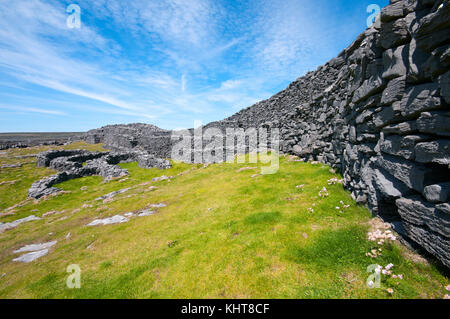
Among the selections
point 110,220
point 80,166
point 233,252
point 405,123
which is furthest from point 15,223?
point 405,123

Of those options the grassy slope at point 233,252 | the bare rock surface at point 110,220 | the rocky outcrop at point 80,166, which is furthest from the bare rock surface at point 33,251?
the rocky outcrop at point 80,166

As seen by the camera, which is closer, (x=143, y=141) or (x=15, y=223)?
(x=15, y=223)

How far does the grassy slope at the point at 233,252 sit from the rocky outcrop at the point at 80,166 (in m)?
13.6

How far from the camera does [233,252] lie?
6.99 meters

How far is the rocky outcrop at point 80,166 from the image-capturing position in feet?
81.7

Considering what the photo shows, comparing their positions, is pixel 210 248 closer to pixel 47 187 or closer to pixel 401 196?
pixel 401 196

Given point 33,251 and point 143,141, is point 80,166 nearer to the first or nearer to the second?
point 143,141

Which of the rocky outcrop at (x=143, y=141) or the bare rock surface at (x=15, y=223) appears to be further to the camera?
the rocky outcrop at (x=143, y=141)

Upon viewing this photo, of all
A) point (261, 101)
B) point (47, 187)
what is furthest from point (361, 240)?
point (47, 187)

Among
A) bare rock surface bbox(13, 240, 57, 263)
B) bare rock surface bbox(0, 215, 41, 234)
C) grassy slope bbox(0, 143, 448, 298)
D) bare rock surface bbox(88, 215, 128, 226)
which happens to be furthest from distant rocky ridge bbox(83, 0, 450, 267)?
bare rock surface bbox(0, 215, 41, 234)

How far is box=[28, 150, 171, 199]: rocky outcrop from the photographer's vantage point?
24906mm

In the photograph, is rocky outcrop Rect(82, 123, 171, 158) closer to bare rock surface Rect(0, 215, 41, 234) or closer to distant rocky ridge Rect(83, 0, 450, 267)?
bare rock surface Rect(0, 215, 41, 234)

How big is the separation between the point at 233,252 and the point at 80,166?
3778 centimetres

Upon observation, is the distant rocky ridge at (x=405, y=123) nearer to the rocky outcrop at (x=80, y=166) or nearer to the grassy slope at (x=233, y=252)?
the grassy slope at (x=233, y=252)
